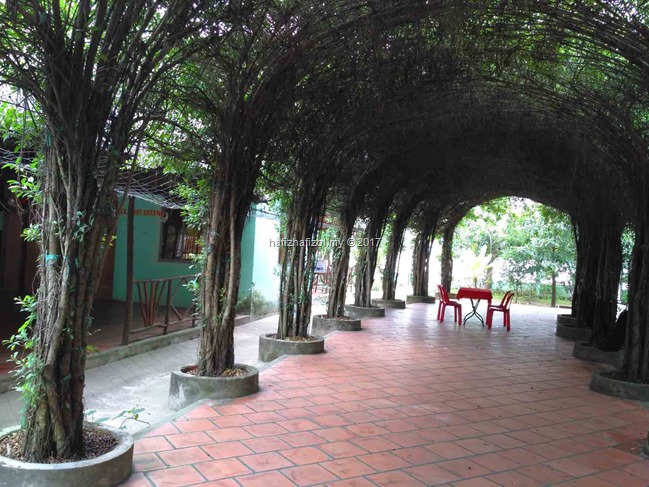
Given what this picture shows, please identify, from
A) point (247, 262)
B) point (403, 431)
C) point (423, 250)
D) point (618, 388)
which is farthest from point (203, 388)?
point (423, 250)

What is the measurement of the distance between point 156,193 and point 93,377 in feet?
11.6

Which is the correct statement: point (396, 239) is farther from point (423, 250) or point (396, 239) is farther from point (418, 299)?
point (418, 299)

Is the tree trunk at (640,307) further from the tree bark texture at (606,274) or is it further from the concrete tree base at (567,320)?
the concrete tree base at (567,320)

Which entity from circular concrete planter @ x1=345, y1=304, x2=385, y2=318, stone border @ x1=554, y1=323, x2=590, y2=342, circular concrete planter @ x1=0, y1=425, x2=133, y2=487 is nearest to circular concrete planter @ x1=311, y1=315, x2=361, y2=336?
circular concrete planter @ x1=345, y1=304, x2=385, y2=318

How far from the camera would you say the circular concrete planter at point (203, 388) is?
14.0ft

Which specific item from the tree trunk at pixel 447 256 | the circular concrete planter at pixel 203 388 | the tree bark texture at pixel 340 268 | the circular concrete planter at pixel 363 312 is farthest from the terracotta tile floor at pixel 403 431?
the tree trunk at pixel 447 256

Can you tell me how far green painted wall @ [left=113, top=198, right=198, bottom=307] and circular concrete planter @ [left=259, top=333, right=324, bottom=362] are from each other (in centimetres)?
551

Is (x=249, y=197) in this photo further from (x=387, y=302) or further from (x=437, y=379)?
(x=387, y=302)

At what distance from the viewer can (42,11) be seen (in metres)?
2.38

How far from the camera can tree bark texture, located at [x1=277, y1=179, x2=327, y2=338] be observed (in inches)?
247

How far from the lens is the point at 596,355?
686 cm

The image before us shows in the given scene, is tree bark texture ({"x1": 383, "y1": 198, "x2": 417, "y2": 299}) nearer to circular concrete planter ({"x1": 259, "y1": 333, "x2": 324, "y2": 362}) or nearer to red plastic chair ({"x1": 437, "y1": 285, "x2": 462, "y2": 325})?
red plastic chair ({"x1": 437, "y1": 285, "x2": 462, "y2": 325})

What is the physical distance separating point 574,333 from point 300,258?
17.4ft

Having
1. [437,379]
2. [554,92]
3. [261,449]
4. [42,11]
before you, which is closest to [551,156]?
[554,92]
